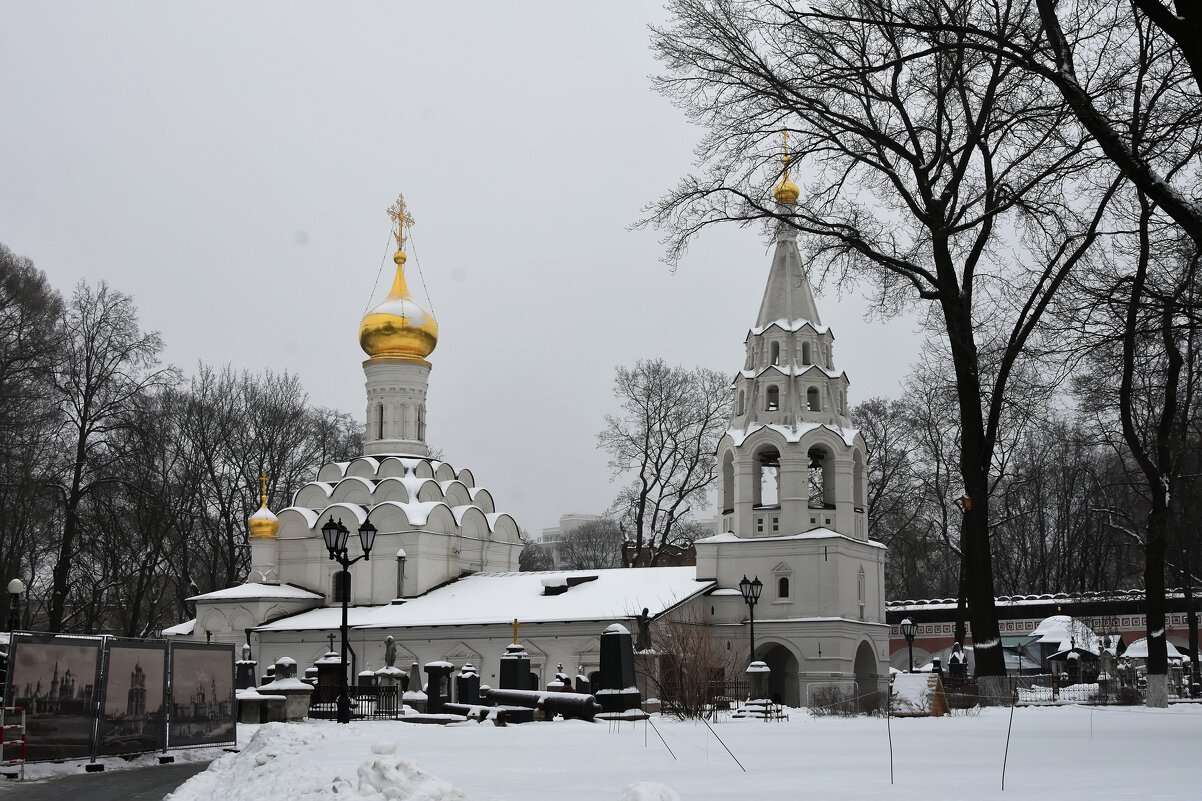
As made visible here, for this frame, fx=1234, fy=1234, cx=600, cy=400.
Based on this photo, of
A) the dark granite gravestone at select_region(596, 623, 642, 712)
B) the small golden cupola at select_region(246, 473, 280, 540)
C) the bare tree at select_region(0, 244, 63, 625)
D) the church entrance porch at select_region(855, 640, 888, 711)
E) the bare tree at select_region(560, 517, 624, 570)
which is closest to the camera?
the dark granite gravestone at select_region(596, 623, 642, 712)

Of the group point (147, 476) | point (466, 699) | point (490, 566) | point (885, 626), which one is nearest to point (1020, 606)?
point (885, 626)

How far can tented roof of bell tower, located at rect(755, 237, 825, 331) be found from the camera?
35094 millimetres

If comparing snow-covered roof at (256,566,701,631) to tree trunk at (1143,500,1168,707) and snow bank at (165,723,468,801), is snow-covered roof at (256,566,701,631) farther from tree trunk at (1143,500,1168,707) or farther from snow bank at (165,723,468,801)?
snow bank at (165,723,468,801)

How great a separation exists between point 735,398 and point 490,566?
11.9 metres

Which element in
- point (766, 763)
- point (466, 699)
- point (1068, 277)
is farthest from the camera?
point (466, 699)

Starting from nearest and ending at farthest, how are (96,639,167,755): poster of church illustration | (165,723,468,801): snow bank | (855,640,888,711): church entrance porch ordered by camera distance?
1. (165,723,468,801): snow bank
2. (96,639,167,755): poster of church illustration
3. (855,640,888,711): church entrance porch

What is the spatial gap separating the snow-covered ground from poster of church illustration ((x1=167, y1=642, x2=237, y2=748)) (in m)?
1.53

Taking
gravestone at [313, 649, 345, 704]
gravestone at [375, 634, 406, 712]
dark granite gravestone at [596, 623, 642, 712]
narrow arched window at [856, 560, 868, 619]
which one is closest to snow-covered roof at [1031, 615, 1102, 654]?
narrow arched window at [856, 560, 868, 619]

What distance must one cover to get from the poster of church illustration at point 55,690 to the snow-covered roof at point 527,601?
63.5 ft

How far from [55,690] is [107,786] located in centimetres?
195

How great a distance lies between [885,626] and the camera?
3562 centimetres

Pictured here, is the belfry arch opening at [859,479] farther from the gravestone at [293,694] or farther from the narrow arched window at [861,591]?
the gravestone at [293,694]

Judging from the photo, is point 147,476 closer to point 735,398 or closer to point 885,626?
point 735,398

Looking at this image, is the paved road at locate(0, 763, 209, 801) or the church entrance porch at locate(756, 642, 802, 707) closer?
the paved road at locate(0, 763, 209, 801)
